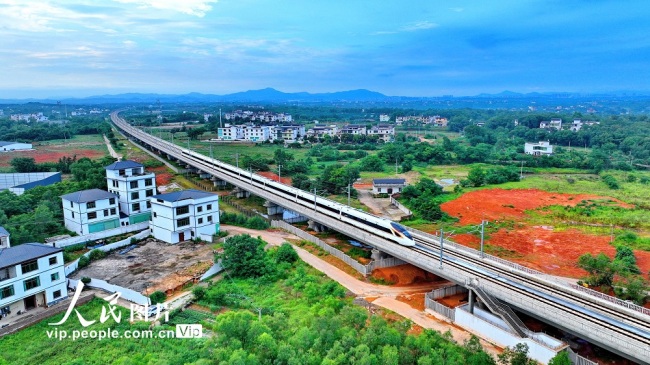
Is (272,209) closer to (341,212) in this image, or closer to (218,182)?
(341,212)

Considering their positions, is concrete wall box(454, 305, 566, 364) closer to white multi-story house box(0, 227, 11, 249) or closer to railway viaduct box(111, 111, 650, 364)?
railway viaduct box(111, 111, 650, 364)

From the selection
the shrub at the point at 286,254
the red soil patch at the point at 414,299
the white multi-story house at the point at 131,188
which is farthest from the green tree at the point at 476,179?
the white multi-story house at the point at 131,188

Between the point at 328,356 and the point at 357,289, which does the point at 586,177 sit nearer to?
the point at 357,289

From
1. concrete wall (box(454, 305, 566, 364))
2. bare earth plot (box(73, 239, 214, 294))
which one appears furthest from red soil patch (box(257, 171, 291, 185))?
concrete wall (box(454, 305, 566, 364))

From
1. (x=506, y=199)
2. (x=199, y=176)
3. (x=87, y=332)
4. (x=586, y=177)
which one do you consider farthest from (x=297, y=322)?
(x=586, y=177)

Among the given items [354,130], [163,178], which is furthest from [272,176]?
[354,130]

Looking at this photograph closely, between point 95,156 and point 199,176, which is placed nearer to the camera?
point 199,176
